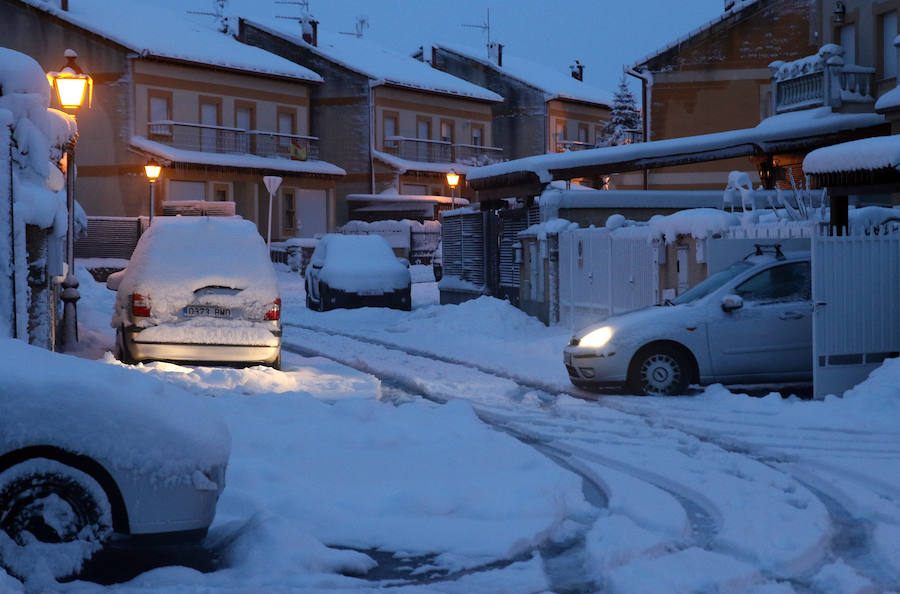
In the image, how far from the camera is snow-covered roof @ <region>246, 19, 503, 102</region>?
51.0m

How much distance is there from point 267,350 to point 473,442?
480cm

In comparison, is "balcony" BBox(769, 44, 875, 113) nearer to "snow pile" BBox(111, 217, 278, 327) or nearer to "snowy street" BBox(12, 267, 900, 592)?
"snowy street" BBox(12, 267, 900, 592)

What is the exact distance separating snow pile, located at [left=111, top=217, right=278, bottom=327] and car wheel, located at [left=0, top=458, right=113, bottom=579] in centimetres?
755

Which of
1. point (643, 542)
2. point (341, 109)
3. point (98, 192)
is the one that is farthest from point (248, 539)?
point (341, 109)

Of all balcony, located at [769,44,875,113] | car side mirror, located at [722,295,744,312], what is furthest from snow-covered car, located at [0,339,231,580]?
balcony, located at [769,44,875,113]

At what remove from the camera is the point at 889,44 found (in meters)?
27.1

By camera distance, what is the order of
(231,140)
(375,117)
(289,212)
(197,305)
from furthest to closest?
(375,117) → (289,212) → (231,140) → (197,305)

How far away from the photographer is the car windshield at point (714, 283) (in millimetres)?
13562

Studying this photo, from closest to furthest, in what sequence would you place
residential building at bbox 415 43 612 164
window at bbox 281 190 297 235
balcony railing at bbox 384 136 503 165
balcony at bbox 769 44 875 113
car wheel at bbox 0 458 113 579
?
car wheel at bbox 0 458 113 579 → balcony at bbox 769 44 875 113 → window at bbox 281 190 297 235 → balcony railing at bbox 384 136 503 165 → residential building at bbox 415 43 612 164

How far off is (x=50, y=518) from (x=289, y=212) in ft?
142

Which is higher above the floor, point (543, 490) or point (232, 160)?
point (232, 160)

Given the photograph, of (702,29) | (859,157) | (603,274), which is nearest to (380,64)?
(702,29)

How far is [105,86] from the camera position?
142 feet

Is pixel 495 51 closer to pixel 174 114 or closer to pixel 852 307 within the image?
pixel 174 114
